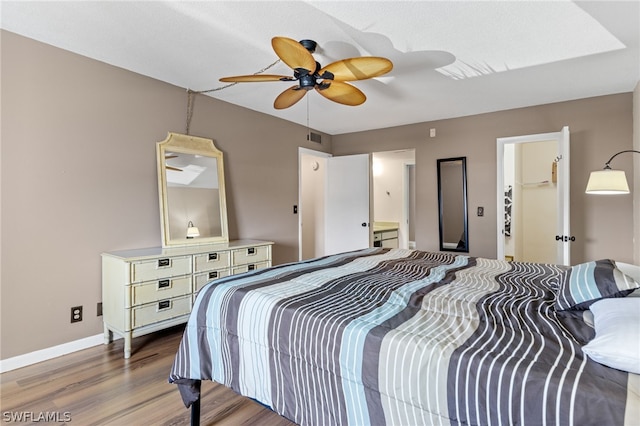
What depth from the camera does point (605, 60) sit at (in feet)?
8.73

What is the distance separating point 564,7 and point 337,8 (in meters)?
1.39

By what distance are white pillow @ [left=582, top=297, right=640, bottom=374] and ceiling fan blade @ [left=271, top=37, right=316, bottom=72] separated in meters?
1.80

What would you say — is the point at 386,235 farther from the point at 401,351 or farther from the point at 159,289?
the point at 401,351

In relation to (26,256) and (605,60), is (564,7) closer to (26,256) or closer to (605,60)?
(605,60)

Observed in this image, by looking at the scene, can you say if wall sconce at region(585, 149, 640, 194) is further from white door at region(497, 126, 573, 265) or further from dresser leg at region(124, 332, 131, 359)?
dresser leg at region(124, 332, 131, 359)

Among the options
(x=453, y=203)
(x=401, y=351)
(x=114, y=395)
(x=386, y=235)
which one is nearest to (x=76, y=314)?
(x=114, y=395)

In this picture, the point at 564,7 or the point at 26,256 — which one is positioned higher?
the point at 564,7

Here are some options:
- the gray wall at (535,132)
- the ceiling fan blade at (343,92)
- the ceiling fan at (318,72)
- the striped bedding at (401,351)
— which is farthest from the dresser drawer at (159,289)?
the gray wall at (535,132)

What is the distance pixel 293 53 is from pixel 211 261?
2026mm

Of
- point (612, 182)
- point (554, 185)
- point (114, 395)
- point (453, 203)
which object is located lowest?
point (114, 395)

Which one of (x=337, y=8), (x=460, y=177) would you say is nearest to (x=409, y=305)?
(x=337, y=8)

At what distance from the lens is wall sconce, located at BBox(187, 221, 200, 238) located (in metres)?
3.28

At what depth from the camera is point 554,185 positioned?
5.17 m

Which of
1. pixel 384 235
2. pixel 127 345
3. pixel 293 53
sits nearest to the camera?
pixel 293 53
